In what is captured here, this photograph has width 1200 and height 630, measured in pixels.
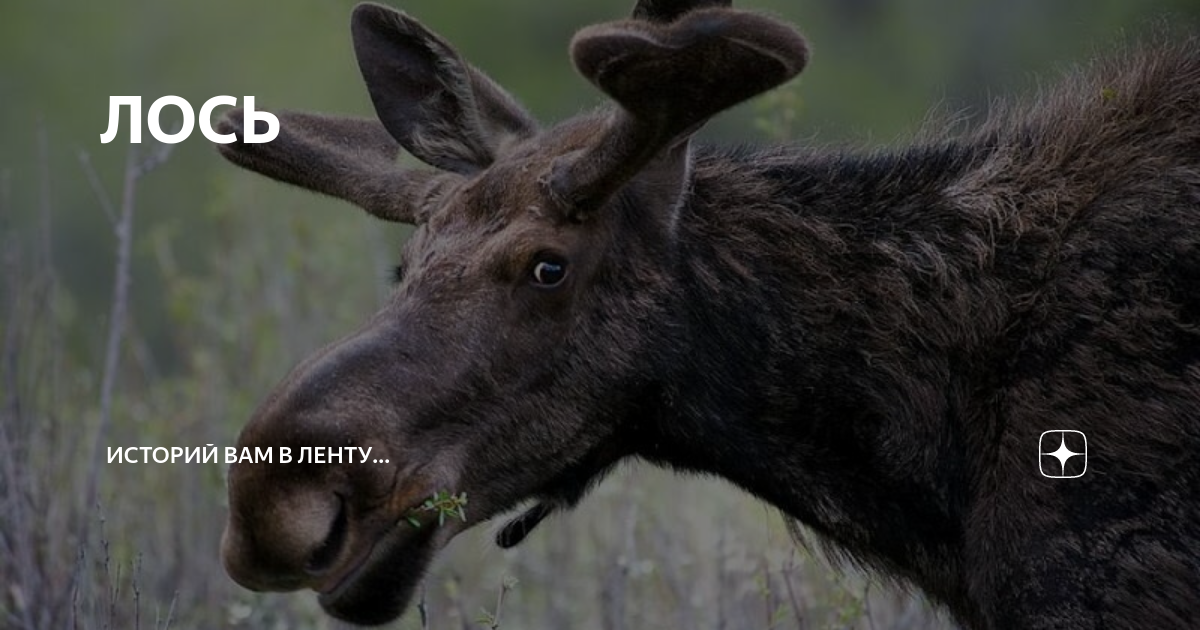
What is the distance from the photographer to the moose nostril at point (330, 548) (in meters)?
4.64

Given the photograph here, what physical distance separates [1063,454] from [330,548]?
1.63m

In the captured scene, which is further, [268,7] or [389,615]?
[268,7]

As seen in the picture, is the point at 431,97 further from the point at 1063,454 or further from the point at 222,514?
the point at 222,514

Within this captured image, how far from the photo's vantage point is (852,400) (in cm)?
512

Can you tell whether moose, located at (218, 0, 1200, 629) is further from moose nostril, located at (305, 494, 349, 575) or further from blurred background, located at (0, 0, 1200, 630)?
blurred background, located at (0, 0, 1200, 630)

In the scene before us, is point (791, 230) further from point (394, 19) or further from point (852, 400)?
point (394, 19)

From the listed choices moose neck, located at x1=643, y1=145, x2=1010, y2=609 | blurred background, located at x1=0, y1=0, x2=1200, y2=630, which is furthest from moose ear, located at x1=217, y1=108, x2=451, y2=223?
moose neck, located at x1=643, y1=145, x2=1010, y2=609

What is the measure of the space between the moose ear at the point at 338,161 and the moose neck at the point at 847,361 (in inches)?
32.6

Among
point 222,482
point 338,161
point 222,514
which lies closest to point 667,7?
point 338,161

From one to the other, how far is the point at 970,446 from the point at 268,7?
21428 millimetres

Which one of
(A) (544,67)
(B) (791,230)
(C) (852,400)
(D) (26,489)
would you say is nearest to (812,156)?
(B) (791,230)

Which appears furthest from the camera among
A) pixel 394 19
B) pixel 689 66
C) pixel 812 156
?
pixel 394 19

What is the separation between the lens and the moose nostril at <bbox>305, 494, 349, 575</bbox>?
4645 millimetres

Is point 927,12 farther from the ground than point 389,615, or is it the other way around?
point 927,12
